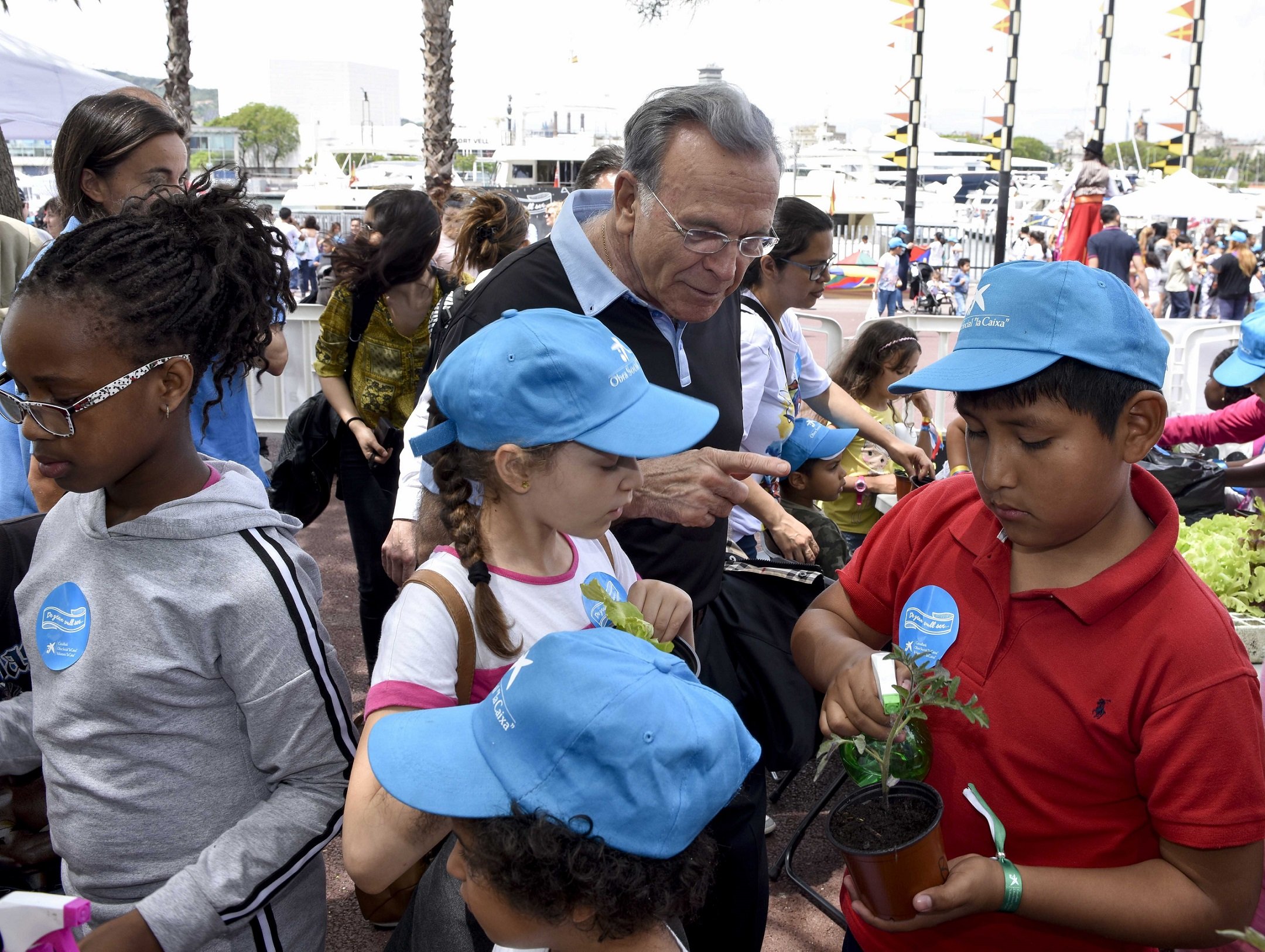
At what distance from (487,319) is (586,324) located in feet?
2.10

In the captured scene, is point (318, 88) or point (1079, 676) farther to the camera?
point (318, 88)

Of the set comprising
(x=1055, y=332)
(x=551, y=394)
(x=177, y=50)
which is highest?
(x=177, y=50)

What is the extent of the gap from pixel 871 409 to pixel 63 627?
439cm

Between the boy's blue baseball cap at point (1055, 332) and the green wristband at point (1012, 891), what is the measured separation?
785 millimetres

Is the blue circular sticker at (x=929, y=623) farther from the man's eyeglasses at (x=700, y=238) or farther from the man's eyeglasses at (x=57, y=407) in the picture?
the man's eyeglasses at (x=57, y=407)

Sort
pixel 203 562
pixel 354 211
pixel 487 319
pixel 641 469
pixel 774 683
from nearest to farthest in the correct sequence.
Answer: pixel 203 562 → pixel 641 469 → pixel 487 319 → pixel 774 683 → pixel 354 211

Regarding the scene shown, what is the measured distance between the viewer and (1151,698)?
5.09ft

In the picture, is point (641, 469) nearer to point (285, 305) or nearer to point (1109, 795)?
point (285, 305)

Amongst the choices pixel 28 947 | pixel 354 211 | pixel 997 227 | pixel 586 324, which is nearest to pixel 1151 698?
pixel 586 324

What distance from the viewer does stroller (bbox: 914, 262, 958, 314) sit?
21.1 metres

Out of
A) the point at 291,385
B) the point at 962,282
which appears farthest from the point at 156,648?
the point at 962,282

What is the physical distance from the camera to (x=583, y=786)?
4.07 feet

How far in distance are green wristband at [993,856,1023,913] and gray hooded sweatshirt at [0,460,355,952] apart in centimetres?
115

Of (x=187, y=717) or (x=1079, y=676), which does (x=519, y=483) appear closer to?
(x=187, y=717)
